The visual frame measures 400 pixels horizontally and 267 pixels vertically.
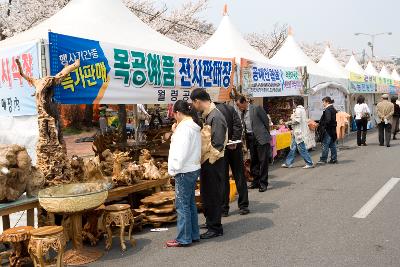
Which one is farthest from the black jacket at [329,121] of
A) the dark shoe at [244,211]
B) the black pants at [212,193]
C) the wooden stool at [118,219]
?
the wooden stool at [118,219]

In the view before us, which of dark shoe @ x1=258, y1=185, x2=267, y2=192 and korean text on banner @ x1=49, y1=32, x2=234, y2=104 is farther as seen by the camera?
dark shoe @ x1=258, y1=185, x2=267, y2=192

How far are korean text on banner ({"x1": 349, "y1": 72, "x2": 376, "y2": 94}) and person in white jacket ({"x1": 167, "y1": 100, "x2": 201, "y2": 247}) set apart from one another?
52.9 feet

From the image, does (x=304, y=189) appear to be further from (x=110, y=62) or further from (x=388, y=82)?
(x=388, y=82)

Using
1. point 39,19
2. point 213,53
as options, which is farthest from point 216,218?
point 39,19

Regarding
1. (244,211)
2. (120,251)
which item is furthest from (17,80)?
(244,211)

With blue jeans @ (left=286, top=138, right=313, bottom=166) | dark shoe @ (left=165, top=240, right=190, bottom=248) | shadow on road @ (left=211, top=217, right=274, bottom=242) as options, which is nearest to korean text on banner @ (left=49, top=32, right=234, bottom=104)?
blue jeans @ (left=286, top=138, right=313, bottom=166)

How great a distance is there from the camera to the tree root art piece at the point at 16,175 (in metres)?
4.23

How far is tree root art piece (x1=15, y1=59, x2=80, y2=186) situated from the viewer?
4875 mm

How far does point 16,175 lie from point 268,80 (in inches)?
325

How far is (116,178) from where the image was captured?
5.63m

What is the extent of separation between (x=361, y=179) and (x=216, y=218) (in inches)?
186

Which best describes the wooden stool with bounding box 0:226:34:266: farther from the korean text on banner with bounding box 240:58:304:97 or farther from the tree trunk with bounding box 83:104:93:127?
the tree trunk with bounding box 83:104:93:127

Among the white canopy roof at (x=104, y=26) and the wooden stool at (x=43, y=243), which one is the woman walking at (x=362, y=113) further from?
the wooden stool at (x=43, y=243)

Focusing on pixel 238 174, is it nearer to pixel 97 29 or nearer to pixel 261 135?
pixel 261 135
